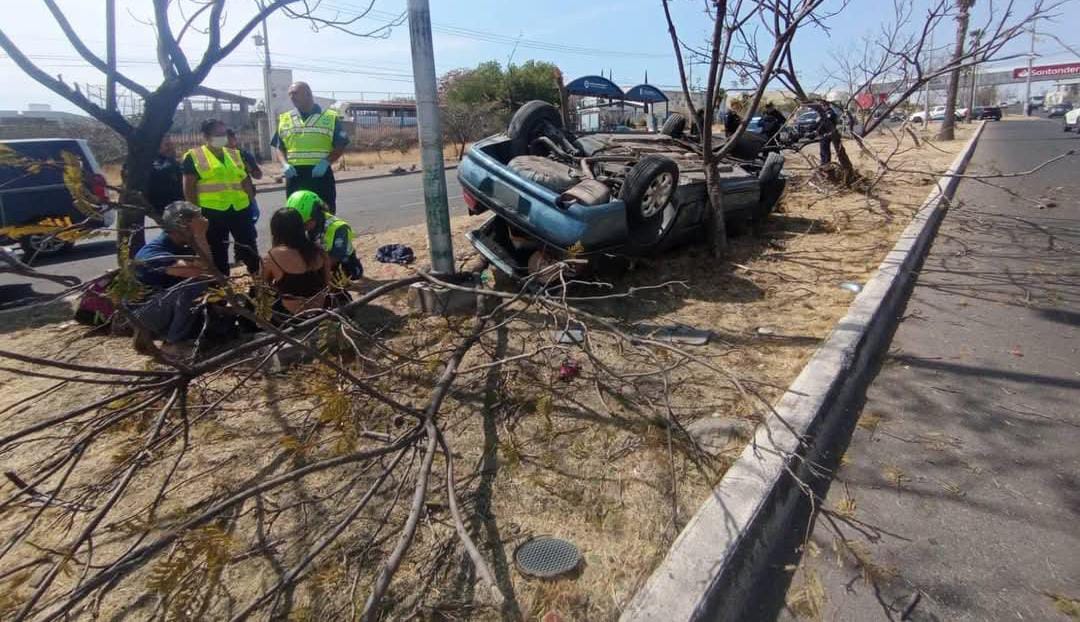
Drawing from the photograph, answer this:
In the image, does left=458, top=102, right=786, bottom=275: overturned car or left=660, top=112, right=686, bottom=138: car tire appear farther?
left=660, top=112, right=686, bottom=138: car tire

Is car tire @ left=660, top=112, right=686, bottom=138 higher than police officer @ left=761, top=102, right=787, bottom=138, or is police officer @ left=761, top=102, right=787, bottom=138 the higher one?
police officer @ left=761, top=102, right=787, bottom=138

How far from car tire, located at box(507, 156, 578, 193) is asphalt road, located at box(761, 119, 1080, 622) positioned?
2.47 m

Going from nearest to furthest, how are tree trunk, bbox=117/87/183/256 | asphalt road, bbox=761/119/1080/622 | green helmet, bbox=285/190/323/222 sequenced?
asphalt road, bbox=761/119/1080/622 < tree trunk, bbox=117/87/183/256 < green helmet, bbox=285/190/323/222

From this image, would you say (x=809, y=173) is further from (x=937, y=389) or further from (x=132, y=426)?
(x=132, y=426)

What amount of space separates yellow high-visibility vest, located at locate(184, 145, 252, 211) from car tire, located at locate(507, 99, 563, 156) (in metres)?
2.39

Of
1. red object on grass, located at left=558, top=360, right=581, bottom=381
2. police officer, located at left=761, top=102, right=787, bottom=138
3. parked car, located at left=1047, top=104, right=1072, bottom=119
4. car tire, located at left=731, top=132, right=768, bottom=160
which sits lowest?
red object on grass, located at left=558, top=360, right=581, bottom=381

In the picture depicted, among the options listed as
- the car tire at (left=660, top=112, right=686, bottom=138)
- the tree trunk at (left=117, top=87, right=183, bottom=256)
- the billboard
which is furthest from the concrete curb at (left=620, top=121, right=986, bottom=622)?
the billboard

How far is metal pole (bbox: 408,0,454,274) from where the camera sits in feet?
13.9

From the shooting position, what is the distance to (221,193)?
4867 millimetres

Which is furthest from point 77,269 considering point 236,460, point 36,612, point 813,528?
point 813,528

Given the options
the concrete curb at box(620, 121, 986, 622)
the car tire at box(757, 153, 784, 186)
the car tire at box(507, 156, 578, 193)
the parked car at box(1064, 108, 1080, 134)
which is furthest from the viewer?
the parked car at box(1064, 108, 1080, 134)

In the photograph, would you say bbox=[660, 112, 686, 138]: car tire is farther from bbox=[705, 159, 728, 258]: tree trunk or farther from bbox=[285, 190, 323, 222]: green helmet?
bbox=[285, 190, 323, 222]: green helmet

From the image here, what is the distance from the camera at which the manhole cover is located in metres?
2.02

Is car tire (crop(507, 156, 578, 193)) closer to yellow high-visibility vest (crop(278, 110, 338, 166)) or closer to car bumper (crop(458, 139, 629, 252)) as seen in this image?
car bumper (crop(458, 139, 629, 252))
